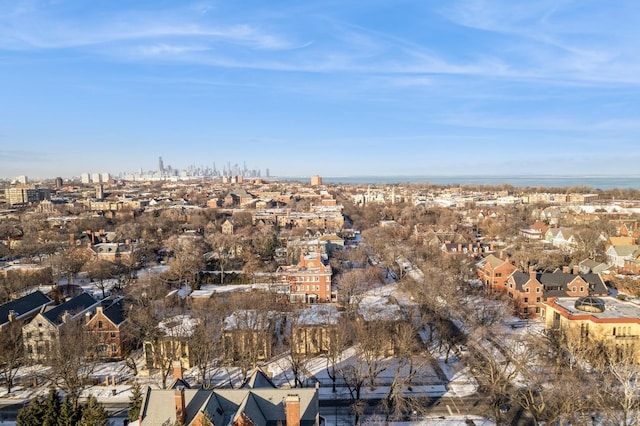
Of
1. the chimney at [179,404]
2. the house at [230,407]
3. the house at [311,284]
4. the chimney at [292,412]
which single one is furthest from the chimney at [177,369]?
the house at [311,284]

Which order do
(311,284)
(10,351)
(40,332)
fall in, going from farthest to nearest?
(311,284) → (40,332) → (10,351)

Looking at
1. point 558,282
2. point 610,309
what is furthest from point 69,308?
point 558,282

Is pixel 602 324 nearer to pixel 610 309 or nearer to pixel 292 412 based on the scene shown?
pixel 610 309

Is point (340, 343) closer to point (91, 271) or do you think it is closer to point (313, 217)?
point (91, 271)

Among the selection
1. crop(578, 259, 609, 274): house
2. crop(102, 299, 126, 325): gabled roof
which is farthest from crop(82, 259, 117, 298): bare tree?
crop(578, 259, 609, 274): house

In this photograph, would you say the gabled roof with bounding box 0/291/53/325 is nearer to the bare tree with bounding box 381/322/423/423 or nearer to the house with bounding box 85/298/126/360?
the house with bounding box 85/298/126/360

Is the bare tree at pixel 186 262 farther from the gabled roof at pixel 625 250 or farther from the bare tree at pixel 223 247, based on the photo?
the gabled roof at pixel 625 250

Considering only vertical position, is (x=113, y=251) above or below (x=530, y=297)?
above
